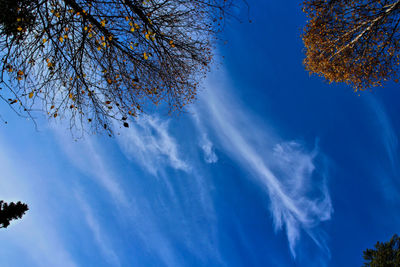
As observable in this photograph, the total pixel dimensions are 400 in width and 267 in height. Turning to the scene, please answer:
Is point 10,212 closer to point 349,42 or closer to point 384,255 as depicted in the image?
point 349,42

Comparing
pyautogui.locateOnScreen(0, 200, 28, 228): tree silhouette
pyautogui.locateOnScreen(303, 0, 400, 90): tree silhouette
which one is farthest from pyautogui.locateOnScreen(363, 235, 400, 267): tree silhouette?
pyautogui.locateOnScreen(0, 200, 28, 228): tree silhouette

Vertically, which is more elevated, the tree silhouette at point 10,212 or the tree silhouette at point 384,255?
the tree silhouette at point 384,255

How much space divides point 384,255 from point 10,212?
54.9 ft

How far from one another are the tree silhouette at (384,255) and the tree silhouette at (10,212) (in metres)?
16.0

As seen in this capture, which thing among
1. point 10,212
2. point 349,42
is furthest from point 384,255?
point 10,212

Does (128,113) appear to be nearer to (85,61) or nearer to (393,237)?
(85,61)

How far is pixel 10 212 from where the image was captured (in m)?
5.50

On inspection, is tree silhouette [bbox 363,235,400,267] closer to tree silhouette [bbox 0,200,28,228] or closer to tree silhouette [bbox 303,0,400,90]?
tree silhouette [bbox 303,0,400,90]

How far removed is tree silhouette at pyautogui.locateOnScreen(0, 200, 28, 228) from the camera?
5.41 meters

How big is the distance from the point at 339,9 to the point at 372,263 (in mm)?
12978

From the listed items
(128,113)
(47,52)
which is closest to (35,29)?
(47,52)

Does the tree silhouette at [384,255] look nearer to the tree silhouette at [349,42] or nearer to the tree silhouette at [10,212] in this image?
the tree silhouette at [349,42]

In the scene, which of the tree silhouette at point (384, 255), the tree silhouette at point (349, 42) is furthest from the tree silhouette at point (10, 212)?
the tree silhouette at point (384, 255)

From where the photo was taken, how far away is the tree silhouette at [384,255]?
10.4 metres
